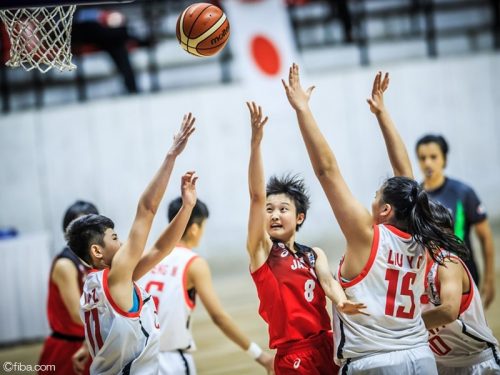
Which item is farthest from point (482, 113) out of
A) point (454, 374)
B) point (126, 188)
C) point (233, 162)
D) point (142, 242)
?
point (142, 242)

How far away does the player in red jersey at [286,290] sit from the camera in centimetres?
355

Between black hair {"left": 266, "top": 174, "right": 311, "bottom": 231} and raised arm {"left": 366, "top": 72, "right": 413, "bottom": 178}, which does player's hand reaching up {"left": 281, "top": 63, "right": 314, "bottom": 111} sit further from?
raised arm {"left": 366, "top": 72, "right": 413, "bottom": 178}

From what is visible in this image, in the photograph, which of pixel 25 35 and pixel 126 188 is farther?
pixel 126 188

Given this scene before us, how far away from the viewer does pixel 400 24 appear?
1271cm

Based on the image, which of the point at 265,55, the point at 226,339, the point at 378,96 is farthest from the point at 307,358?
the point at 265,55

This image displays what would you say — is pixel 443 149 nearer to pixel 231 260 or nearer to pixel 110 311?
pixel 110 311

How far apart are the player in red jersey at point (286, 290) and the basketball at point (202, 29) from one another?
0.90 m

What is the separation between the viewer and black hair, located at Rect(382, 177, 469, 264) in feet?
11.3

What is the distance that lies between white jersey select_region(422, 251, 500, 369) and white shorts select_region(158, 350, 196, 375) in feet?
4.64

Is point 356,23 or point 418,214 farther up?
point 356,23

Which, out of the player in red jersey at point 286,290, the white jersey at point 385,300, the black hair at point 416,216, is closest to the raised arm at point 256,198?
the player in red jersey at point 286,290

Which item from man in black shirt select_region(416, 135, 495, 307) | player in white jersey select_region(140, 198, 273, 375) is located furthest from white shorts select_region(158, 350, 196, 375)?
man in black shirt select_region(416, 135, 495, 307)

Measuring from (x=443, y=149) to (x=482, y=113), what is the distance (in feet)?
21.5

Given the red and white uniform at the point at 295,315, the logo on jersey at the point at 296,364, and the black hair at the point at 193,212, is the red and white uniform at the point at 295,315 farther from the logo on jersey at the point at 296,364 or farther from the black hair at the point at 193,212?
the black hair at the point at 193,212
